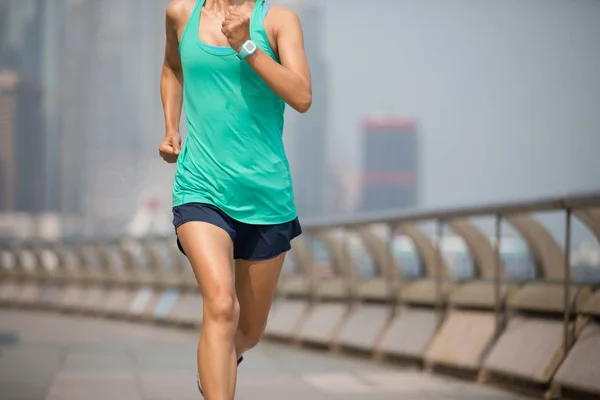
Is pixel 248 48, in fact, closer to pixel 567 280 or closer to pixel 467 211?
pixel 567 280

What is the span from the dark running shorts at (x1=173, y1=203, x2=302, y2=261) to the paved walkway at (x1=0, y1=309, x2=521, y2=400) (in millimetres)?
2035

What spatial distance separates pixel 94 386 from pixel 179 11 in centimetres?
302

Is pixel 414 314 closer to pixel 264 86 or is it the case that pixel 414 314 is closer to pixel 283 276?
pixel 283 276

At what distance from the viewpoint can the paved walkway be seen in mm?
6641

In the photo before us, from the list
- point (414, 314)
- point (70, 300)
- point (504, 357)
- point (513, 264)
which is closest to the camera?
point (504, 357)

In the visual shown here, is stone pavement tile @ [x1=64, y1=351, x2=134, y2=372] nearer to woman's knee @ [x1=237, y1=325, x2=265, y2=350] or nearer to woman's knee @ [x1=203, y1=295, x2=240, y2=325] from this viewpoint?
woman's knee @ [x1=237, y1=325, x2=265, y2=350]

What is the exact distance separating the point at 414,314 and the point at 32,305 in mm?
16349

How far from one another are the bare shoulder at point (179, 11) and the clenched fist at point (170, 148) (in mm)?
452

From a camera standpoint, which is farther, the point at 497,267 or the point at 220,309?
the point at 497,267

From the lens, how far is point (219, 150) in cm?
442

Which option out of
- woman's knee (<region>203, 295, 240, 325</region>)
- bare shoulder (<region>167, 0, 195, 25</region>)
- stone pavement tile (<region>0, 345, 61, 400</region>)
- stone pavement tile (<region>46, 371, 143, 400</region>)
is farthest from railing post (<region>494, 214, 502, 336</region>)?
woman's knee (<region>203, 295, 240, 325</region>)

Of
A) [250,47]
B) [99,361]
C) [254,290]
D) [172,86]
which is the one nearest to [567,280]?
[254,290]

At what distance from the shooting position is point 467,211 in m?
8.13

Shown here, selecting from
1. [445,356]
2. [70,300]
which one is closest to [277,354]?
[445,356]
